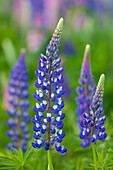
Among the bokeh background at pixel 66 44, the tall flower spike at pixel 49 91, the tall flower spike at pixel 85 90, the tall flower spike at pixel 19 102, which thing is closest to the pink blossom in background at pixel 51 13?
the bokeh background at pixel 66 44

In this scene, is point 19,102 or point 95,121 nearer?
point 95,121

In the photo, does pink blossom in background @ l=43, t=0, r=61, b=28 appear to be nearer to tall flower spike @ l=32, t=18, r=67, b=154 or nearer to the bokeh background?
the bokeh background

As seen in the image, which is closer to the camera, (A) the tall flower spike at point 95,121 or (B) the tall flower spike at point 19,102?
(A) the tall flower spike at point 95,121

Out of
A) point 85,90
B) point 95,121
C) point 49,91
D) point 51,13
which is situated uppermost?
point 51,13

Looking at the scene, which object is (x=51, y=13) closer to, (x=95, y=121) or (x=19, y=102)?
(x=19, y=102)

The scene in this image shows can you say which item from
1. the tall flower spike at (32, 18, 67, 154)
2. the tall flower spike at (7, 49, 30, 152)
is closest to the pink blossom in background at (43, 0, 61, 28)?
the tall flower spike at (7, 49, 30, 152)

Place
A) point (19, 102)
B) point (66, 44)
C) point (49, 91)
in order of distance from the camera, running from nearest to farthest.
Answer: point (49, 91)
point (19, 102)
point (66, 44)

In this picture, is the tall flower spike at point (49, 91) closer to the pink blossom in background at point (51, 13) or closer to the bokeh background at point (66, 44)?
the bokeh background at point (66, 44)

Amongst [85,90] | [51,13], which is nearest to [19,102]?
[85,90]
